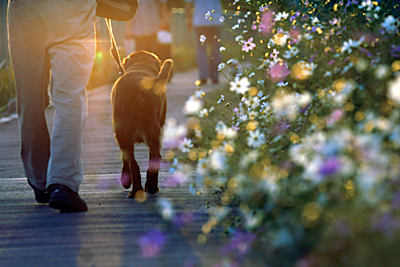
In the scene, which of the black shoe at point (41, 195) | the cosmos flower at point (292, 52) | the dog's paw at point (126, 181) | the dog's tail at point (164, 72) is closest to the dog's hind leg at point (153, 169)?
the dog's paw at point (126, 181)

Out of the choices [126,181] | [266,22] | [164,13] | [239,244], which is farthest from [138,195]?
[164,13]

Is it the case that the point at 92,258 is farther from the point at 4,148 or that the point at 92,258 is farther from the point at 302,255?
the point at 4,148

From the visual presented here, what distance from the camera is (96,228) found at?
3.10m

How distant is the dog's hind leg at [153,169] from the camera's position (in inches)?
153

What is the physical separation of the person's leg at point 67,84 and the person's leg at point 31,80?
0.28ft

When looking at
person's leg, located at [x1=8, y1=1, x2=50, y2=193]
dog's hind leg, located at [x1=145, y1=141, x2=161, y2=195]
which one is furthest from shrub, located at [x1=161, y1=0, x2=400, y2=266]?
person's leg, located at [x1=8, y1=1, x2=50, y2=193]

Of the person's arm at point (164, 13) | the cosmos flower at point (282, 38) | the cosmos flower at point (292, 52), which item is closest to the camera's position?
the cosmos flower at point (292, 52)

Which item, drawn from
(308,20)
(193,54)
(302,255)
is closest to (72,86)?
(308,20)

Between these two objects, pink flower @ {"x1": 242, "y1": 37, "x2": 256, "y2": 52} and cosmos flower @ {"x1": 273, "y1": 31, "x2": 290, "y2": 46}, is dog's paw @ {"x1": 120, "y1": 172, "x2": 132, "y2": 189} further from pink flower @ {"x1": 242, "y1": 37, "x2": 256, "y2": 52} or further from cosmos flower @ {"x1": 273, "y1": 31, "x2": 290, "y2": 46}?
cosmos flower @ {"x1": 273, "y1": 31, "x2": 290, "y2": 46}

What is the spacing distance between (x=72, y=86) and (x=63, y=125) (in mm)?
233

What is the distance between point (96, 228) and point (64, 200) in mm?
367

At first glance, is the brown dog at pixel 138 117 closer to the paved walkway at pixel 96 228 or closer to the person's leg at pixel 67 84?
the paved walkway at pixel 96 228

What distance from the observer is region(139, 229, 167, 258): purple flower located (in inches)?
104

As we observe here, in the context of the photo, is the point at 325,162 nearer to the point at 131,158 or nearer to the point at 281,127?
the point at 281,127
